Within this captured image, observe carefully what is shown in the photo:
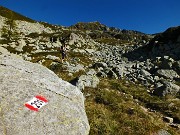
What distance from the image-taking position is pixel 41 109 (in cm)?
1081

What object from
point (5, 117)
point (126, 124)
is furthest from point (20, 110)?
point (126, 124)

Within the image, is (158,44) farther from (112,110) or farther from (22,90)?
(22,90)

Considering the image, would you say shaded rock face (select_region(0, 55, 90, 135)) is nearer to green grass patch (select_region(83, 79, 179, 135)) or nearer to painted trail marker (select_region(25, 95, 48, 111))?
painted trail marker (select_region(25, 95, 48, 111))

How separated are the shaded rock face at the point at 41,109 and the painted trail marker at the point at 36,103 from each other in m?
0.13

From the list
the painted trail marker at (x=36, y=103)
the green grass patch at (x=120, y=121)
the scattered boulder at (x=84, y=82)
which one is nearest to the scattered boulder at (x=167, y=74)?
the scattered boulder at (x=84, y=82)

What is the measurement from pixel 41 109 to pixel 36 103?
360 millimetres

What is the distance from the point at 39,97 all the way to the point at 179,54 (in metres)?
33.5

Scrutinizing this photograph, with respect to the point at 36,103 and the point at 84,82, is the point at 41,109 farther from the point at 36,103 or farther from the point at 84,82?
the point at 84,82

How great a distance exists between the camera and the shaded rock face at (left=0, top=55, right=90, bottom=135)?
10.1 meters

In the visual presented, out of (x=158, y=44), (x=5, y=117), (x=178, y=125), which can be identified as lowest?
(x=178, y=125)

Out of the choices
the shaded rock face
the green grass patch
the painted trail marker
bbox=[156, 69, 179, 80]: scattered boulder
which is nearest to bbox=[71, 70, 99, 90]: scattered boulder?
the green grass patch

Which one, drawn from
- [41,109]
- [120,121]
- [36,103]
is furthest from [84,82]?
[41,109]

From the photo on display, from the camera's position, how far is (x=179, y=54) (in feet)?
138

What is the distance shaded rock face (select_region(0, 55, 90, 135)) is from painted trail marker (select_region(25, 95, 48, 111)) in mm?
128
